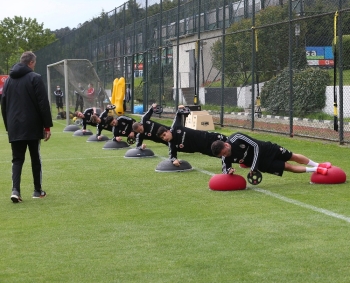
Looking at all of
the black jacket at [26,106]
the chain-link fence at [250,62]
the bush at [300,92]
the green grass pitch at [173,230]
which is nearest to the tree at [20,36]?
the chain-link fence at [250,62]

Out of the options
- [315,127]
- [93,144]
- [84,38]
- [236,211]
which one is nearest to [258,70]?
[315,127]

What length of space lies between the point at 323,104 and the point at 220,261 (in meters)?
12.8

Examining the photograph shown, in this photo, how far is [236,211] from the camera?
9.40 metres

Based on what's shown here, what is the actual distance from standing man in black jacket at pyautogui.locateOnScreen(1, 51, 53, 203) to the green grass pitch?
0.74m

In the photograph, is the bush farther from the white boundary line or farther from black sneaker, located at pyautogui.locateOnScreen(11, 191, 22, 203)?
black sneaker, located at pyautogui.locateOnScreen(11, 191, 22, 203)

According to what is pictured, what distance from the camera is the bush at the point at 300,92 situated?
19.1 meters

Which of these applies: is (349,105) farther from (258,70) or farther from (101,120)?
(101,120)

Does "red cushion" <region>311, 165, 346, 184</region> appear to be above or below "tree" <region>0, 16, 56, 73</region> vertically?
below

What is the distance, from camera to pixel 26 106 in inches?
418

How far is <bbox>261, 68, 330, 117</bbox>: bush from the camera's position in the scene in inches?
753

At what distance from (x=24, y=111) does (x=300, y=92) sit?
35.1ft

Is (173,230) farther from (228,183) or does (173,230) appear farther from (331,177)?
(331,177)

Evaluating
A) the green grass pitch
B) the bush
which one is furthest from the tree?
the green grass pitch

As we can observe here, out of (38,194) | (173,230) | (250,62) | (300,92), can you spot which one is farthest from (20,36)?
(173,230)
